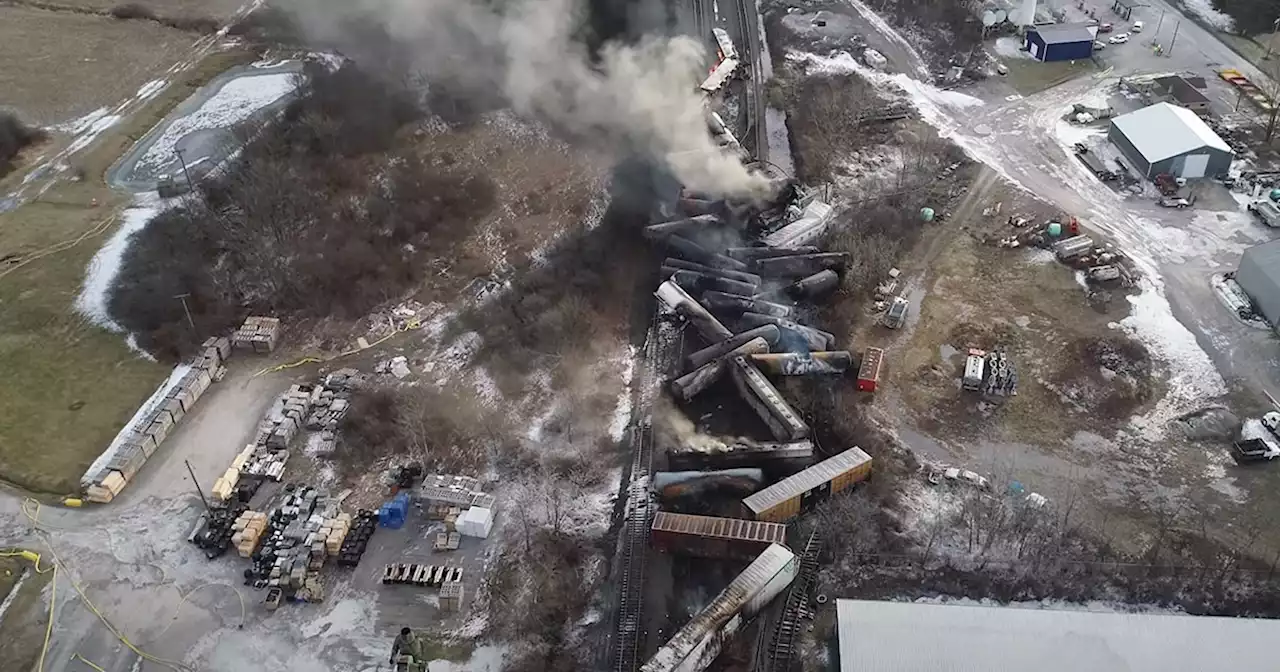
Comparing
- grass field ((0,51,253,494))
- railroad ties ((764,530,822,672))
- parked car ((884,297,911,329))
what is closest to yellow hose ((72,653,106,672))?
grass field ((0,51,253,494))

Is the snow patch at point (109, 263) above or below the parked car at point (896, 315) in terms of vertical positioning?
above

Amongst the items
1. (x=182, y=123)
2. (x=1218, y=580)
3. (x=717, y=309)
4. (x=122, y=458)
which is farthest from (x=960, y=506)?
(x=182, y=123)

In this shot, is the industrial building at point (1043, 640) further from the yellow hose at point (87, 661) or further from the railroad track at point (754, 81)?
the railroad track at point (754, 81)

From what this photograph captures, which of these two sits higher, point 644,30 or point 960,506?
point 644,30

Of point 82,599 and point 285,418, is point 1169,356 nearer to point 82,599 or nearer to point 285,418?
point 285,418

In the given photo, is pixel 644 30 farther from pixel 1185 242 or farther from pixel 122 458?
pixel 122 458

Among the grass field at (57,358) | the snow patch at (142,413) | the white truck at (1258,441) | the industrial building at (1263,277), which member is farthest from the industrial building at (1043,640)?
the grass field at (57,358)
